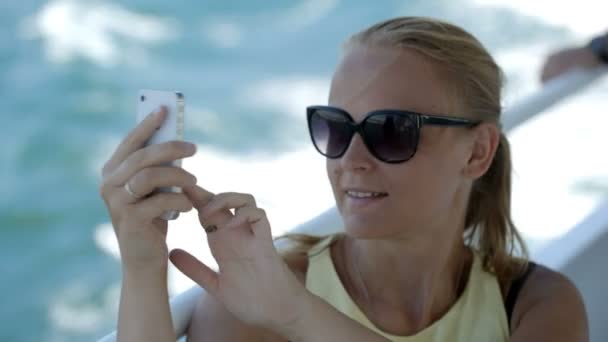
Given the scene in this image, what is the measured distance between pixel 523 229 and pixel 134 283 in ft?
11.9

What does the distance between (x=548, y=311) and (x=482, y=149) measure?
0.29 metres

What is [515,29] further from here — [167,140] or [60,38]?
[167,140]

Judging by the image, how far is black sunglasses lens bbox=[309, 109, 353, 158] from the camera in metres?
1.34

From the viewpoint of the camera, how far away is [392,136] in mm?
1322

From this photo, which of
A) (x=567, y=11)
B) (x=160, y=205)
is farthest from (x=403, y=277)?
(x=567, y=11)

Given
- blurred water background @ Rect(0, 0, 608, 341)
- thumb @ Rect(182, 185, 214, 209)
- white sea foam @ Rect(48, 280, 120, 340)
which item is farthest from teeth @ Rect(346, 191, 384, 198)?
white sea foam @ Rect(48, 280, 120, 340)

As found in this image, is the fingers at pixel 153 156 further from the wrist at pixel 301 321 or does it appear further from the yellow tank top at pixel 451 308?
the yellow tank top at pixel 451 308

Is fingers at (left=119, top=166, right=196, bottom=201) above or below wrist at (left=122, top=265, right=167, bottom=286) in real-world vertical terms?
above

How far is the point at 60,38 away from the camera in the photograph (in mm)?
7582

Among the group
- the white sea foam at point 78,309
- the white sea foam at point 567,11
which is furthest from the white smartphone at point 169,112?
the white sea foam at point 567,11

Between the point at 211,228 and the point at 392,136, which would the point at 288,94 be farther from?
the point at 211,228

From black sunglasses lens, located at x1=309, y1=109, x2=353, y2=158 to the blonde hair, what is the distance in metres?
0.15

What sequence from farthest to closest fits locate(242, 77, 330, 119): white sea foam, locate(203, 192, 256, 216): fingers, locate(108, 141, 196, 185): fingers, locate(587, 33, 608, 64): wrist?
locate(242, 77, 330, 119): white sea foam, locate(587, 33, 608, 64): wrist, locate(203, 192, 256, 216): fingers, locate(108, 141, 196, 185): fingers

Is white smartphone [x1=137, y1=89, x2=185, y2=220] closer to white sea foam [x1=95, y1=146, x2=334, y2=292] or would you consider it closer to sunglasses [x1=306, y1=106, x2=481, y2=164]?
sunglasses [x1=306, y1=106, x2=481, y2=164]
